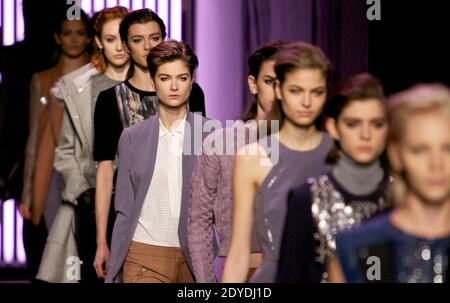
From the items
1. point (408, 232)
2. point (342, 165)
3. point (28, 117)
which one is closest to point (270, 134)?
point (342, 165)

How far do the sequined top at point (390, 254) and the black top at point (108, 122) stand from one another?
1.00 metres

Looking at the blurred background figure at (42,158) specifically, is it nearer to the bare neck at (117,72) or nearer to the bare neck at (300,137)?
the bare neck at (117,72)

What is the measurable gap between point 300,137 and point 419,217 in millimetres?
433

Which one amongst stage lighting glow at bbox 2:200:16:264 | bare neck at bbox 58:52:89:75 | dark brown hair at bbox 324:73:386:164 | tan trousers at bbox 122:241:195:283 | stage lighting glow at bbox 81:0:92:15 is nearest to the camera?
dark brown hair at bbox 324:73:386:164

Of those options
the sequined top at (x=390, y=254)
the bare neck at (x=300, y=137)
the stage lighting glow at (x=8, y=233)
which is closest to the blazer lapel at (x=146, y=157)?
the bare neck at (x=300, y=137)

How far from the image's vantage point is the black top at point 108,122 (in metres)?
4.79

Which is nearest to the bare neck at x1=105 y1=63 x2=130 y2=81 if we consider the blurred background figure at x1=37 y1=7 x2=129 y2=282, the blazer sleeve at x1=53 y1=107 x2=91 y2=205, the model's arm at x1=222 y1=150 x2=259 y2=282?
the blurred background figure at x1=37 y1=7 x2=129 y2=282

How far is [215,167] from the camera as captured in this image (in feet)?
14.5

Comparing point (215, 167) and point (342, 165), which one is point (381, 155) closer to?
point (342, 165)

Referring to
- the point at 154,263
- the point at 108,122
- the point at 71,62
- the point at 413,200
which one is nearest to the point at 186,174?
the point at 154,263

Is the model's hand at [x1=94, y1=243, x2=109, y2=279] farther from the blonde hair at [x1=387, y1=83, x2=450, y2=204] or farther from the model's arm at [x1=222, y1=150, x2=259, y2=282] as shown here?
the blonde hair at [x1=387, y1=83, x2=450, y2=204]

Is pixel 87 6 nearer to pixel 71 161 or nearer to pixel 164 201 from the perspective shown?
pixel 71 161

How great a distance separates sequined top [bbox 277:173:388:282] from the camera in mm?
3951

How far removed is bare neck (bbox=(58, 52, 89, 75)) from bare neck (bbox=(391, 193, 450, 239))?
1807mm
